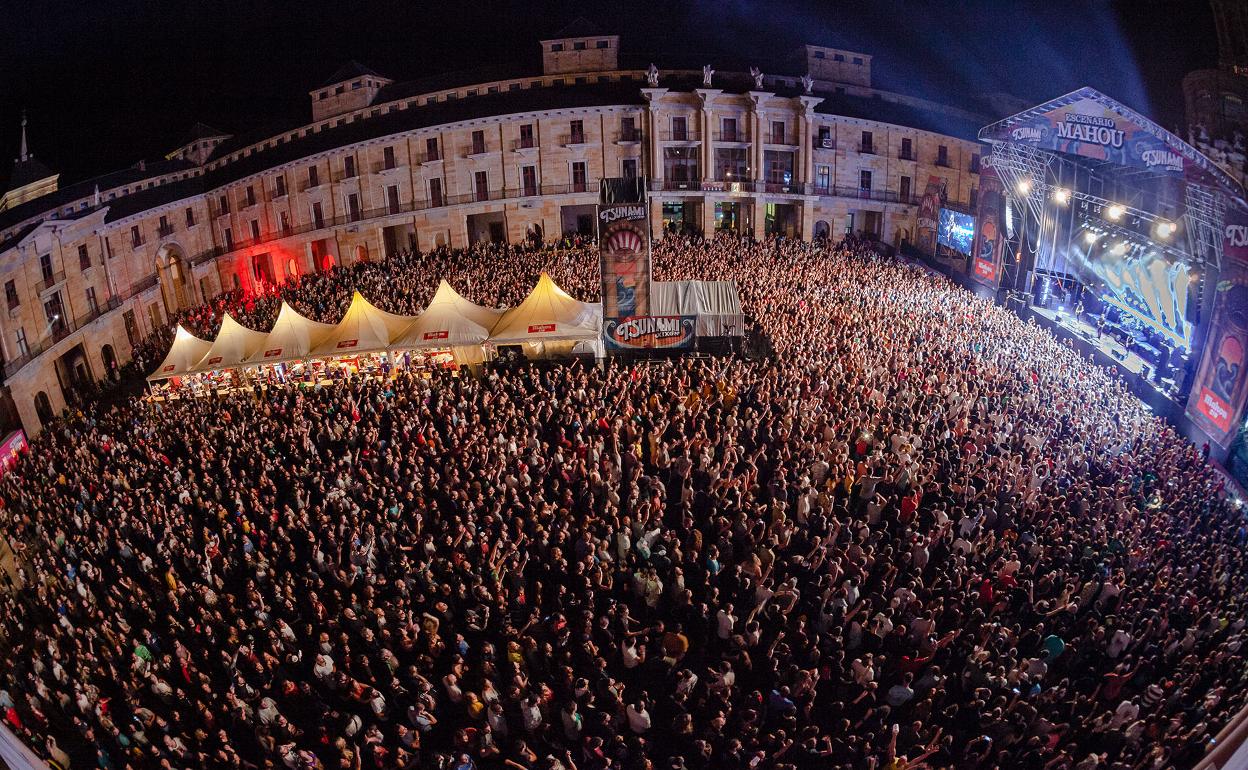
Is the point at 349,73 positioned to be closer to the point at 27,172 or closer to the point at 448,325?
the point at 27,172

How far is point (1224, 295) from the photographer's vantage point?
1571 centimetres

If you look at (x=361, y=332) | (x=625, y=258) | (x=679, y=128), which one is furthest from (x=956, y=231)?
(x=361, y=332)

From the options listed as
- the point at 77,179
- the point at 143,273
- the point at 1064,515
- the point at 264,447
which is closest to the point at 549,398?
the point at 264,447

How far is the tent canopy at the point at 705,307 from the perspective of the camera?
18.6m

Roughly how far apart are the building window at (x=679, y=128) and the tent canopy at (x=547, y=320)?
64.4 ft

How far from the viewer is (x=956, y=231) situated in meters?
31.7

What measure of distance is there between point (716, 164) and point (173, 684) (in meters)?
32.6

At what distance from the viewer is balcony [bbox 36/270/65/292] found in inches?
1082

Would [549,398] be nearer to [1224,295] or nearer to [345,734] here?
[345,734]

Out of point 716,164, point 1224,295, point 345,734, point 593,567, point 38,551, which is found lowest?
point 38,551

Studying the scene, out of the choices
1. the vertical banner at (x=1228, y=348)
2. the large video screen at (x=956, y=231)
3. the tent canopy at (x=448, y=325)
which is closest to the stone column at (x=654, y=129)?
the large video screen at (x=956, y=231)

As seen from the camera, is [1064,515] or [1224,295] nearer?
[1064,515]

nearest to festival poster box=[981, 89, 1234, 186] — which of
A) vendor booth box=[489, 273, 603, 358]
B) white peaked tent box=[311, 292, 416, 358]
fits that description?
vendor booth box=[489, 273, 603, 358]

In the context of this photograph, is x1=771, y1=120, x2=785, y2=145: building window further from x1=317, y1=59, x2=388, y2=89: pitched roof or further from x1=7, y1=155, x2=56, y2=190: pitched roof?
x1=7, y1=155, x2=56, y2=190: pitched roof
